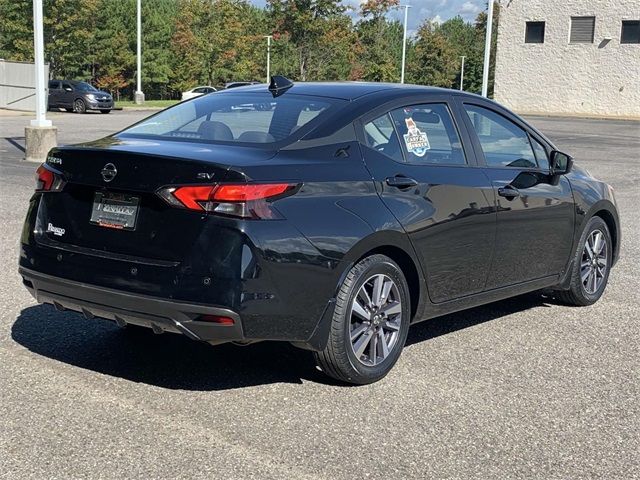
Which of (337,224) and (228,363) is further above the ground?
(337,224)

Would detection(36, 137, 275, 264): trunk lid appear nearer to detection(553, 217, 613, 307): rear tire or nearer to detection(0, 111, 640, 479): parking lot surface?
detection(0, 111, 640, 479): parking lot surface

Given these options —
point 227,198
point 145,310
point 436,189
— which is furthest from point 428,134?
point 145,310

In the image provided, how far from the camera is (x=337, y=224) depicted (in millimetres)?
4324

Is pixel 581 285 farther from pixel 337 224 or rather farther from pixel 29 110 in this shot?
pixel 29 110

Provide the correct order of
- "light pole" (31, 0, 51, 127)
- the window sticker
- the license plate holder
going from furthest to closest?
"light pole" (31, 0, 51, 127)
the window sticker
the license plate holder

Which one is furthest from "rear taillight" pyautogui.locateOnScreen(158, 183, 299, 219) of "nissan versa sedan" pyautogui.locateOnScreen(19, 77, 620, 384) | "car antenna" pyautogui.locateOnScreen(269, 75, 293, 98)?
"car antenna" pyautogui.locateOnScreen(269, 75, 293, 98)

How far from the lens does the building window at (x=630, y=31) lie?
4950 centimetres

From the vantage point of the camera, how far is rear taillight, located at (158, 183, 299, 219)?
3994 millimetres

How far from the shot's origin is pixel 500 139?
580 centimetres

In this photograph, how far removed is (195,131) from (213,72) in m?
63.2

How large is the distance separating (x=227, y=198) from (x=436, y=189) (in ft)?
4.95

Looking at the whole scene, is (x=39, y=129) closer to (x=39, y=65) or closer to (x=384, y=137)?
(x=39, y=65)

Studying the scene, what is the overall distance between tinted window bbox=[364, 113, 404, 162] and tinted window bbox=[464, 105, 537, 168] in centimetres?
84

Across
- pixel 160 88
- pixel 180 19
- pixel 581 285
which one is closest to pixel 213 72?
pixel 180 19
